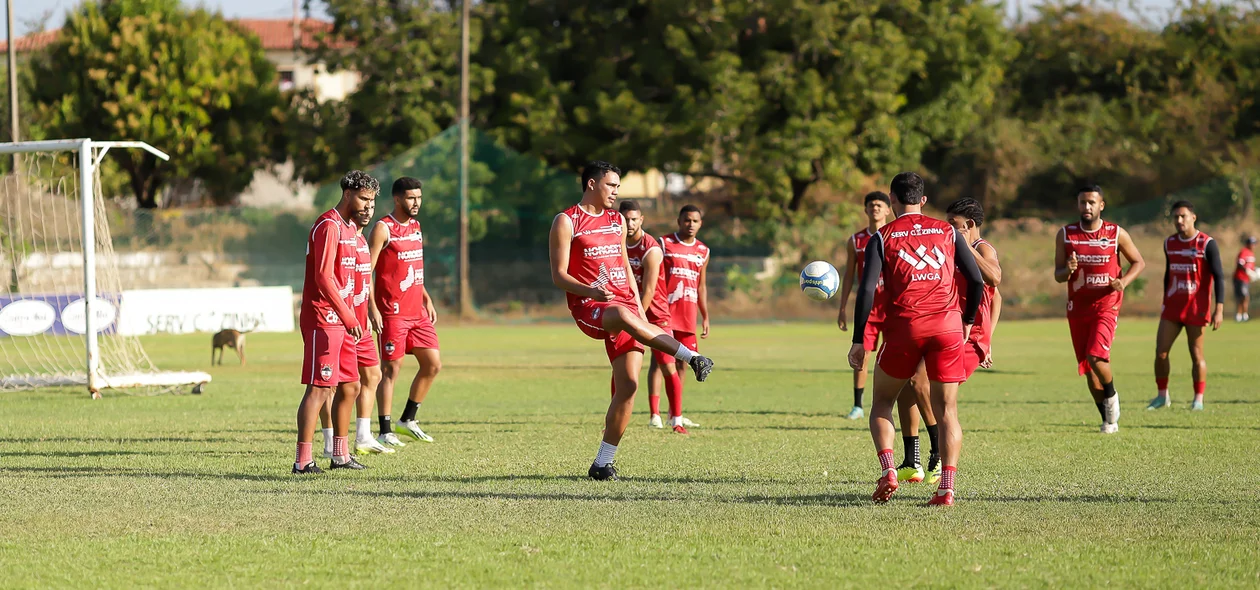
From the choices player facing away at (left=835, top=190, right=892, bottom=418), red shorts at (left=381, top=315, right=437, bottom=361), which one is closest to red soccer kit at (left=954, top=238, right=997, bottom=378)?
player facing away at (left=835, top=190, right=892, bottom=418)

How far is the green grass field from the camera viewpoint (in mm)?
6199

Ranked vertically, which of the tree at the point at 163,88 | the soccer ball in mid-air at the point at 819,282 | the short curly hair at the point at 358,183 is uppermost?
the tree at the point at 163,88

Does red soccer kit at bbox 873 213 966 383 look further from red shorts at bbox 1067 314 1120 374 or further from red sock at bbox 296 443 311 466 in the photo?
red shorts at bbox 1067 314 1120 374

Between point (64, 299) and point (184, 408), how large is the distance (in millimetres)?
7024

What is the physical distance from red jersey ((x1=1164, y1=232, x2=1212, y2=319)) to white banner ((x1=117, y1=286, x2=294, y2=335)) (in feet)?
67.2

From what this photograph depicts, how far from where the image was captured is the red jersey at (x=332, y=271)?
9109mm

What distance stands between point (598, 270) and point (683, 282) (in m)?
4.45

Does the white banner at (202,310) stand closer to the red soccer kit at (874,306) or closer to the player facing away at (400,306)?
the player facing away at (400,306)

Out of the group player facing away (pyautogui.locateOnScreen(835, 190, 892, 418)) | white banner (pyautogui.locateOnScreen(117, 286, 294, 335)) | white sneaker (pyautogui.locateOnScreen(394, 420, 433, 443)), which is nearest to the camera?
white sneaker (pyautogui.locateOnScreen(394, 420, 433, 443))

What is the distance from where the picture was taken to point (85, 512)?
7758 millimetres

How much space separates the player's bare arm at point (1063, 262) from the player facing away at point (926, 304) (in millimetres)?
4855

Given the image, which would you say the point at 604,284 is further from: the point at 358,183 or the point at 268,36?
the point at 268,36

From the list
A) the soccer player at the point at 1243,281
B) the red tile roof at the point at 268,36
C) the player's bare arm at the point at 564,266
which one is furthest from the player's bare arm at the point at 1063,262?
the red tile roof at the point at 268,36

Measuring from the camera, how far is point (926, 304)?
25.5 ft
